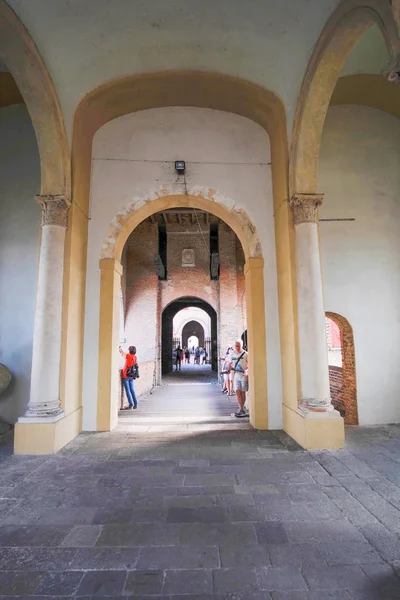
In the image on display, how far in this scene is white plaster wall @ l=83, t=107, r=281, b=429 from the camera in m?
5.56

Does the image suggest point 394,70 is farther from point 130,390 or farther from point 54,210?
point 130,390

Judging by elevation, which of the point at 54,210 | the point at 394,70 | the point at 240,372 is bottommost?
the point at 240,372

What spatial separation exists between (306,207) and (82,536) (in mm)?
4548

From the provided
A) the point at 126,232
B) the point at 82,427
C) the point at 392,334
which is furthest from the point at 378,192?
the point at 82,427

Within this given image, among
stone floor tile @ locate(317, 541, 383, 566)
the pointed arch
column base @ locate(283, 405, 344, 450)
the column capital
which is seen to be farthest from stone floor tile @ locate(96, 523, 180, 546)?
the pointed arch

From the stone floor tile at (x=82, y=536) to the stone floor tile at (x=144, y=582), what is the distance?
49 cm

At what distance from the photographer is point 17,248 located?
5793 mm

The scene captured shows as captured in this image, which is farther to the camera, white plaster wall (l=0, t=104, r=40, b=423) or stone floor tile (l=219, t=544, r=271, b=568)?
white plaster wall (l=0, t=104, r=40, b=423)

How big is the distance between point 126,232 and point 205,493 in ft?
14.2

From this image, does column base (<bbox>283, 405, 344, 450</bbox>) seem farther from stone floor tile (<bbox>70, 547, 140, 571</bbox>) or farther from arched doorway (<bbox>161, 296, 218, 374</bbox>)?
arched doorway (<bbox>161, 296, 218, 374</bbox>)

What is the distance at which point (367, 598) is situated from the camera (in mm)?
1806

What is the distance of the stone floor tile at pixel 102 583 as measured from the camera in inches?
73.6

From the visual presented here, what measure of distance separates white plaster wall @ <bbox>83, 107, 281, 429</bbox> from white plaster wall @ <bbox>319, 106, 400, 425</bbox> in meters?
1.19

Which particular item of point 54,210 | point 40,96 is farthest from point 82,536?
point 40,96
